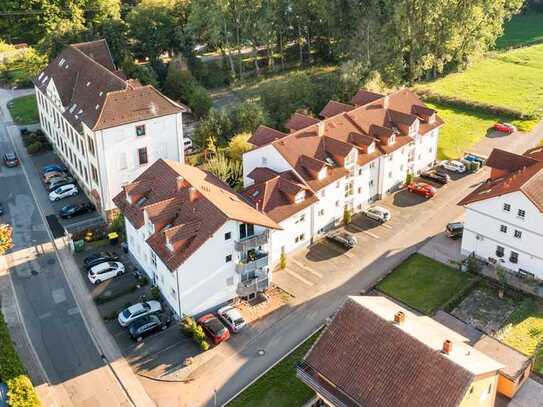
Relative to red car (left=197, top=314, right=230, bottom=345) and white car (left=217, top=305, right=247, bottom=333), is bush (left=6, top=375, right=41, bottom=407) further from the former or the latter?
white car (left=217, top=305, right=247, bottom=333)

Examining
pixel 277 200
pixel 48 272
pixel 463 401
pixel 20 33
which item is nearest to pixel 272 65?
pixel 20 33

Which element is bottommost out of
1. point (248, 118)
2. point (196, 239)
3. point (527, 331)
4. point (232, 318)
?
point (527, 331)

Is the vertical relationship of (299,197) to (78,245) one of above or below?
above

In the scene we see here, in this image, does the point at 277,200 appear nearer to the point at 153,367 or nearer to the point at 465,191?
the point at 153,367

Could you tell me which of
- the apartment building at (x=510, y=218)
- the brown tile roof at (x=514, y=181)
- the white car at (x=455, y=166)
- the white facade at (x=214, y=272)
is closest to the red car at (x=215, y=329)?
the white facade at (x=214, y=272)

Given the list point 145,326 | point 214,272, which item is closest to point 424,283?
point 214,272

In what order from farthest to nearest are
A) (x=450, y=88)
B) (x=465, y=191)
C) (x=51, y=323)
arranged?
1. (x=450, y=88)
2. (x=465, y=191)
3. (x=51, y=323)

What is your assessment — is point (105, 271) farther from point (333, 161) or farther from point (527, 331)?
point (527, 331)
